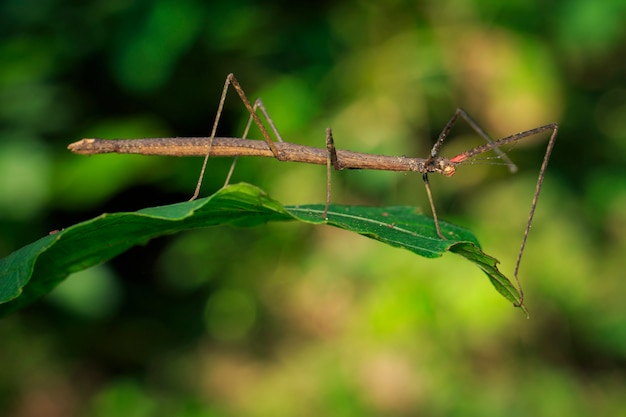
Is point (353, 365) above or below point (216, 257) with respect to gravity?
below

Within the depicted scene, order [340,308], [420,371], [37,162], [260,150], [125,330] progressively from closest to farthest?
[260,150] < [37,162] < [420,371] < [340,308] < [125,330]

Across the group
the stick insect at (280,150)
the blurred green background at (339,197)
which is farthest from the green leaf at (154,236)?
the blurred green background at (339,197)

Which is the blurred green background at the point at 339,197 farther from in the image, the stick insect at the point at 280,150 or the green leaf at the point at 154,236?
the green leaf at the point at 154,236

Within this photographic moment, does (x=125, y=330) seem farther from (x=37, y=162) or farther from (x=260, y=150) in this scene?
(x=260, y=150)

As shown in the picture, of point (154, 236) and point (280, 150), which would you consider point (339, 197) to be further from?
point (154, 236)

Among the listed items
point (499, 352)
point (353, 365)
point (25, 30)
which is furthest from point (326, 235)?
point (25, 30)

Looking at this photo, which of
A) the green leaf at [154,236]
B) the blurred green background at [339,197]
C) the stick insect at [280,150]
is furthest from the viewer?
the blurred green background at [339,197]
